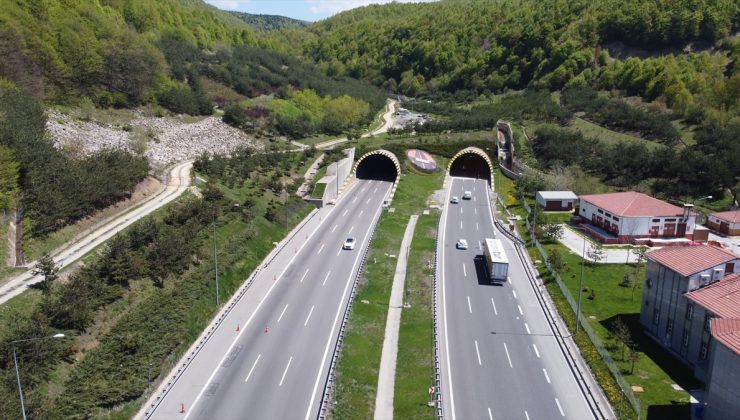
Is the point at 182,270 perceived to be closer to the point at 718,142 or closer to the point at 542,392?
the point at 542,392

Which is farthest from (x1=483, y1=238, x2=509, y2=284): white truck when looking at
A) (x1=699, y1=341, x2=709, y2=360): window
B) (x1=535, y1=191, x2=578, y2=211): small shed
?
(x1=535, y1=191, x2=578, y2=211): small shed

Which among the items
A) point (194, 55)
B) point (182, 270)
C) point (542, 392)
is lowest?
point (542, 392)

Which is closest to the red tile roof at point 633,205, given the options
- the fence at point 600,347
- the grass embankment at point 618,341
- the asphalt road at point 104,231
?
the grass embankment at point 618,341

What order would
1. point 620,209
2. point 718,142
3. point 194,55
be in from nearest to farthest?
1. point 620,209
2. point 718,142
3. point 194,55

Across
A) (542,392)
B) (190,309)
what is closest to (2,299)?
(190,309)

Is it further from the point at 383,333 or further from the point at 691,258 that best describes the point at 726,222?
the point at 383,333

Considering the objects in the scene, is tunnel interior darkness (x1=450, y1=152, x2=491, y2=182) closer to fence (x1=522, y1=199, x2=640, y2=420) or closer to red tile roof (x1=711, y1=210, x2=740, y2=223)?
red tile roof (x1=711, y1=210, x2=740, y2=223)
